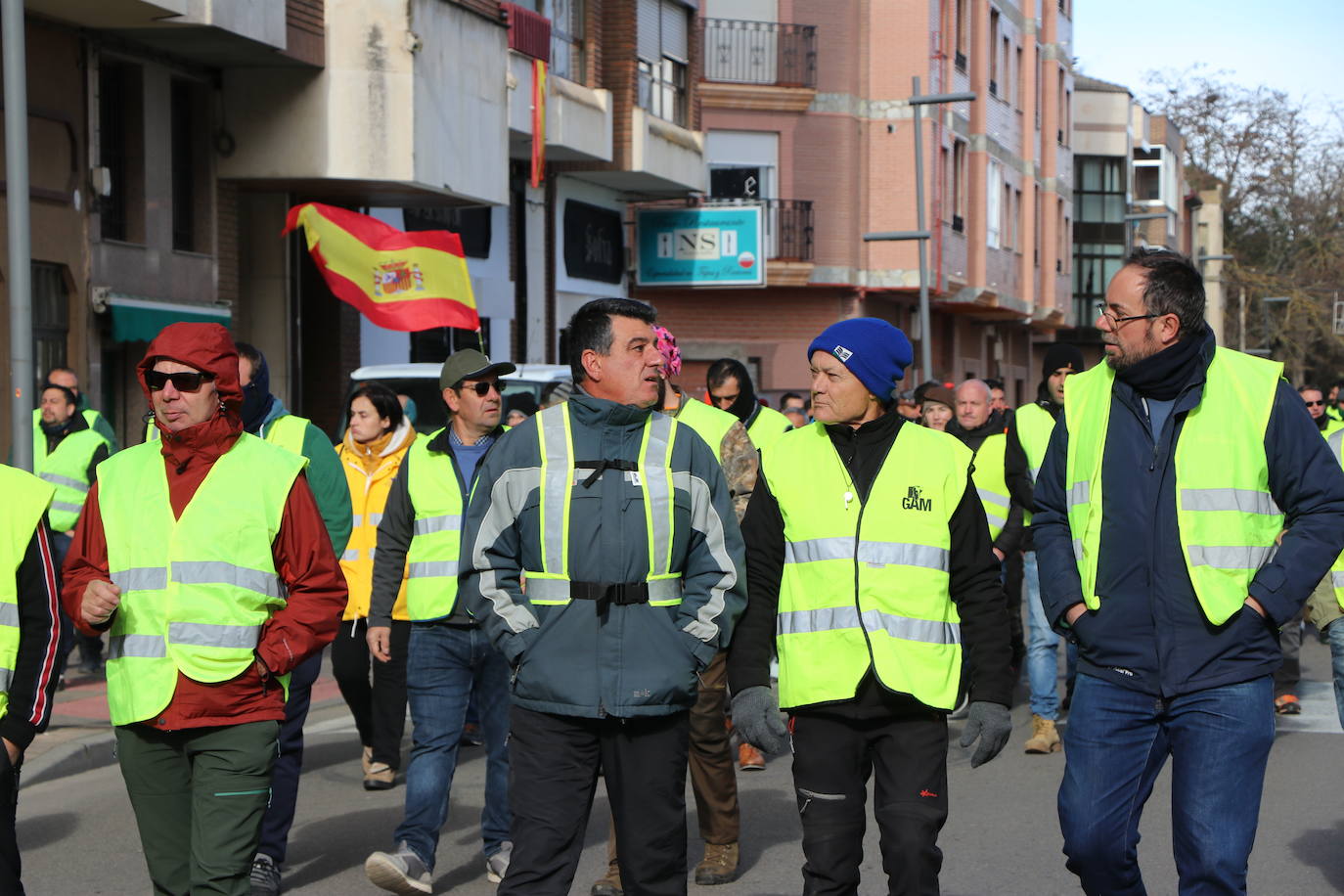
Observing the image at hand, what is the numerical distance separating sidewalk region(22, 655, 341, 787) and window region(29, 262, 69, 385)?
409 cm

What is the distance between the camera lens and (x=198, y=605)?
5.00 metres

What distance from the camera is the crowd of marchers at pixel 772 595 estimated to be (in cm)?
492

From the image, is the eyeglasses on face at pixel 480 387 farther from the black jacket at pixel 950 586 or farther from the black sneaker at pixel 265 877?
the black jacket at pixel 950 586

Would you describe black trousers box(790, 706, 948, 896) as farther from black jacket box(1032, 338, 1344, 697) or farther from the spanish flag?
the spanish flag

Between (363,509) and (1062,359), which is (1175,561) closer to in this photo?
(363,509)

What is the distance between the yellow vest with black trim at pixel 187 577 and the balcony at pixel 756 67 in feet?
102

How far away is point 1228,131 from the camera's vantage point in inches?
2657

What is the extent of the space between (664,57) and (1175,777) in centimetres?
2527

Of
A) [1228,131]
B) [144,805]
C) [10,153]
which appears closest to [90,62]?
[10,153]

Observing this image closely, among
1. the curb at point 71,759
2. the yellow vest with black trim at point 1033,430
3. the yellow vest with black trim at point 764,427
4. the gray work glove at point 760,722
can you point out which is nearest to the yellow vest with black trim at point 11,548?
the gray work glove at point 760,722

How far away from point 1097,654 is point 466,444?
3170 millimetres

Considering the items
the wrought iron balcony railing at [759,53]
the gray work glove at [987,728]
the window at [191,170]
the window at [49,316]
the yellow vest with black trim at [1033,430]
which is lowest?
the gray work glove at [987,728]

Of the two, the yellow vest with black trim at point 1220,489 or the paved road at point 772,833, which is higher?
the yellow vest with black trim at point 1220,489

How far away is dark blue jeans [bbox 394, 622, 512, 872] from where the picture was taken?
6930mm
